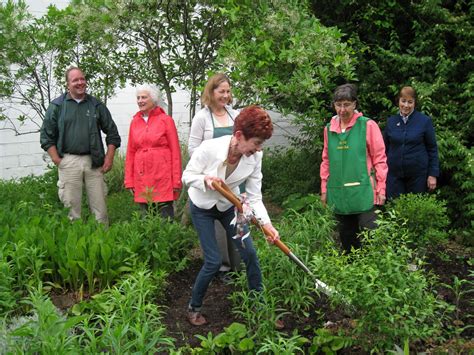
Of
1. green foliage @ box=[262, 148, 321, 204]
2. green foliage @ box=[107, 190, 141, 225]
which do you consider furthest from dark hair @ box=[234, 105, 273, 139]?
green foliage @ box=[262, 148, 321, 204]

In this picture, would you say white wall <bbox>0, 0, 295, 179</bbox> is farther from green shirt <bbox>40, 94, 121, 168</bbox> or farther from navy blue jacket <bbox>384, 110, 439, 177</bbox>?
navy blue jacket <bbox>384, 110, 439, 177</bbox>

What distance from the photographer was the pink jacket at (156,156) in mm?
5258

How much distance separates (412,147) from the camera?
18.1 feet

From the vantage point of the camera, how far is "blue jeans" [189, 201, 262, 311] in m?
3.81

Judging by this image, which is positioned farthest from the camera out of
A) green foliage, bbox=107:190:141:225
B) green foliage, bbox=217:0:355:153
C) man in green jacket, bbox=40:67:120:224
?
green foliage, bbox=107:190:141:225

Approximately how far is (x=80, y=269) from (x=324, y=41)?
279 centimetres

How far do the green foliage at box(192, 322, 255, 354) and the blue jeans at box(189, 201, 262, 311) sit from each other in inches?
18.0

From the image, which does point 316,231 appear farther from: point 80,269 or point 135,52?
point 135,52

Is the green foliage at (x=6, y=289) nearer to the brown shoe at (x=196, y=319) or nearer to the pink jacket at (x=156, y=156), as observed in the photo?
the brown shoe at (x=196, y=319)

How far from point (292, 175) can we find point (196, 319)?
4029 mm

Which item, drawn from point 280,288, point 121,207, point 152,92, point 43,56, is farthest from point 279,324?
point 43,56

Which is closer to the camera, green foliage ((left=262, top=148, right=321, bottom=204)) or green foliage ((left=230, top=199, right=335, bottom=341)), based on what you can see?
green foliage ((left=230, top=199, right=335, bottom=341))

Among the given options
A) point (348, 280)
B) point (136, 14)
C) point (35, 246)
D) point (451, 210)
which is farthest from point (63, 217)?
point (451, 210)

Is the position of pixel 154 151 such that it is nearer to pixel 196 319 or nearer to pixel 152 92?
pixel 152 92
